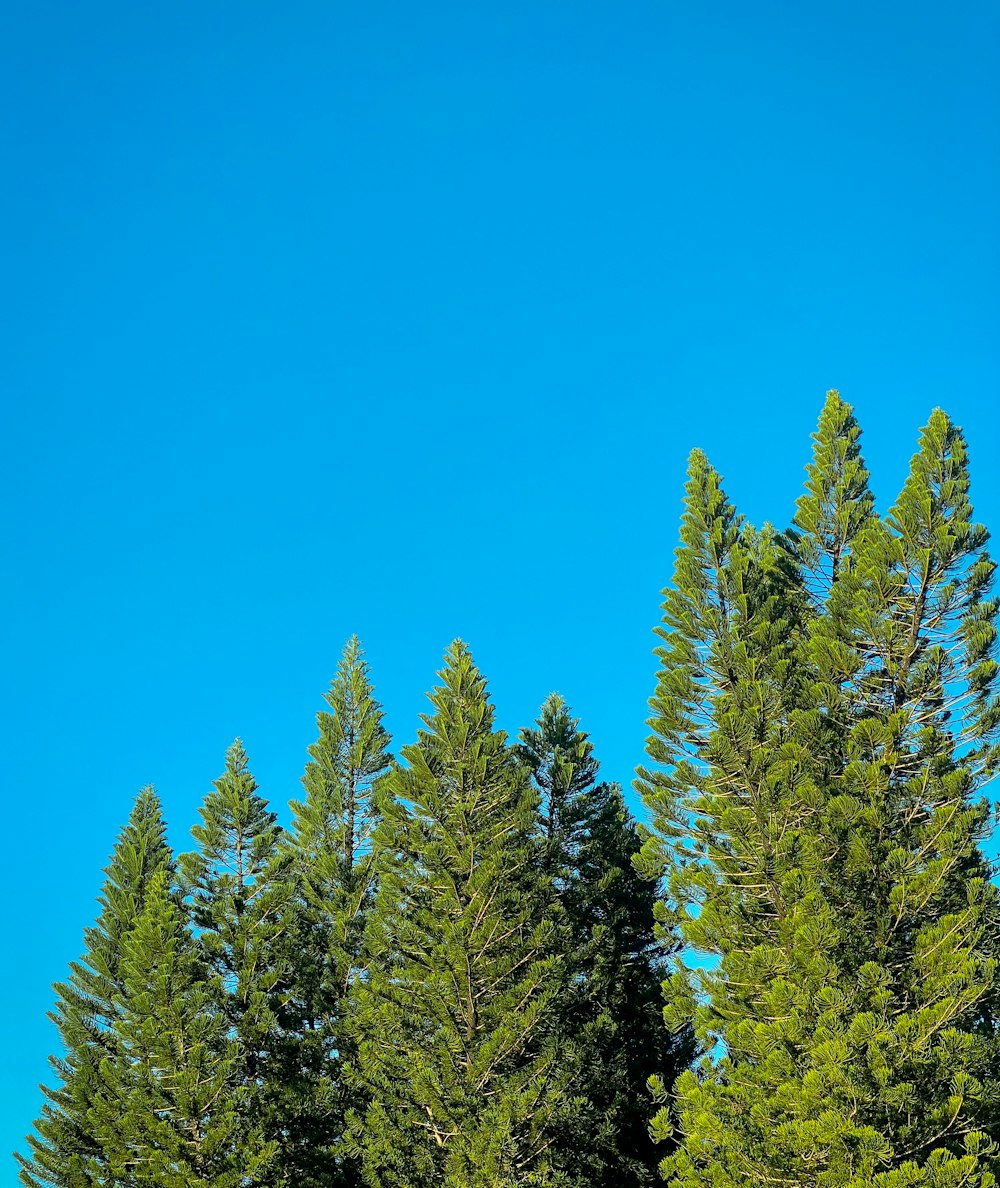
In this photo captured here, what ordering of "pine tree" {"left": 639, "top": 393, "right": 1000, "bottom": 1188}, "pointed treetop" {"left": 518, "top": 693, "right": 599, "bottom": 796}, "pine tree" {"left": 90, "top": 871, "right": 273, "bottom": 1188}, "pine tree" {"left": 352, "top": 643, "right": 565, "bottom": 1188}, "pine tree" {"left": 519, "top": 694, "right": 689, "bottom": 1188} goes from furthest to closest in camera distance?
"pointed treetop" {"left": 518, "top": 693, "right": 599, "bottom": 796} < "pine tree" {"left": 519, "top": 694, "right": 689, "bottom": 1188} < "pine tree" {"left": 90, "top": 871, "right": 273, "bottom": 1188} < "pine tree" {"left": 352, "top": 643, "right": 565, "bottom": 1188} < "pine tree" {"left": 639, "top": 393, "right": 1000, "bottom": 1188}

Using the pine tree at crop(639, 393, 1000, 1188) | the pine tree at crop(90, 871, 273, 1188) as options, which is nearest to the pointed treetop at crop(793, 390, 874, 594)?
the pine tree at crop(639, 393, 1000, 1188)

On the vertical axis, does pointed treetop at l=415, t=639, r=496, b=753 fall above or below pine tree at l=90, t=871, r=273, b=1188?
above

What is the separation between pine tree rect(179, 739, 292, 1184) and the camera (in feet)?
53.1

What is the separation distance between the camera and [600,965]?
56.3 feet

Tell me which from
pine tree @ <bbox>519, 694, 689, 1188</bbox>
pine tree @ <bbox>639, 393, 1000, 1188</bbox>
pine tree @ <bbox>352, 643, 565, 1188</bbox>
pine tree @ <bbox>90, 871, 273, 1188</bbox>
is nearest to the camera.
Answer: pine tree @ <bbox>639, 393, 1000, 1188</bbox>

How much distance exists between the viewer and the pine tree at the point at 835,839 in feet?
39.1

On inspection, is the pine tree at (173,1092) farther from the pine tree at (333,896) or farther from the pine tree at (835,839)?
the pine tree at (835,839)

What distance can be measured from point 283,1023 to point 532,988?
178 inches

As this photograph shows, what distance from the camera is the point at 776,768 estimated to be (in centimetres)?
1458

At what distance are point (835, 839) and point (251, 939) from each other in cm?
814

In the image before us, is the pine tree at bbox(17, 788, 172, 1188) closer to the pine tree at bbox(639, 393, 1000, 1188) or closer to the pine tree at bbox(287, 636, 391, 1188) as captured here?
the pine tree at bbox(287, 636, 391, 1188)

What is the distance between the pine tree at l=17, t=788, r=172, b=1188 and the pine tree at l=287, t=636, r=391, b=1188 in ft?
8.28

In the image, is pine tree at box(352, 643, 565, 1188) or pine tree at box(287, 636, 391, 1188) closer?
pine tree at box(352, 643, 565, 1188)

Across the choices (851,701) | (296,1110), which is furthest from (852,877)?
(296,1110)
